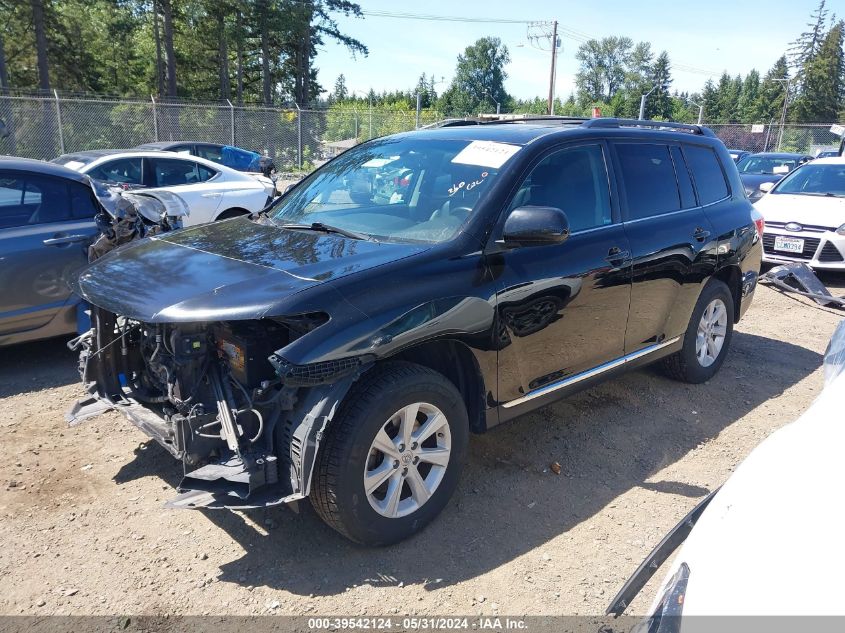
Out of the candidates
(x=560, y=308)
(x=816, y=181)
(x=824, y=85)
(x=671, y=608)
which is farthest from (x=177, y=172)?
(x=824, y=85)

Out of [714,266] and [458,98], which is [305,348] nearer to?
[714,266]

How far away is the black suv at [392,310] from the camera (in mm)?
2756

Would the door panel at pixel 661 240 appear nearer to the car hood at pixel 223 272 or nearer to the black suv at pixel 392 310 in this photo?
the black suv at pixel 392 310

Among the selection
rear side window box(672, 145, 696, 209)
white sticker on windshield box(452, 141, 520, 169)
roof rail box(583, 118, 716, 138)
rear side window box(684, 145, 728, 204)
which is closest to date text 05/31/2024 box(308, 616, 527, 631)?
white sticker on windshield box(452, 141, 520, 169)

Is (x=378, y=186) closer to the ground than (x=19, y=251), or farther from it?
farther from it

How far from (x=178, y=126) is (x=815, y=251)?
1738cm

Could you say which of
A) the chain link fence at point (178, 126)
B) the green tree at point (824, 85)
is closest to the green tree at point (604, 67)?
the green tree at point (824, 85)

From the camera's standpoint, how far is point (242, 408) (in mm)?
2824

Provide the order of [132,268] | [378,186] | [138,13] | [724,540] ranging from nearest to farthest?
1. [724,540]
2. [132,268]
3. [378,186]
4. [138,13]

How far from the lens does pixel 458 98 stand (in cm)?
9981

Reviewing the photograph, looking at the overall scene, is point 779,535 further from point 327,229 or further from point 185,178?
point 185,178

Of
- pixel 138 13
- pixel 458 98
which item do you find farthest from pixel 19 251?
pixel 458 98

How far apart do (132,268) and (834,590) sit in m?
3.08

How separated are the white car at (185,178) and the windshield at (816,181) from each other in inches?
313
